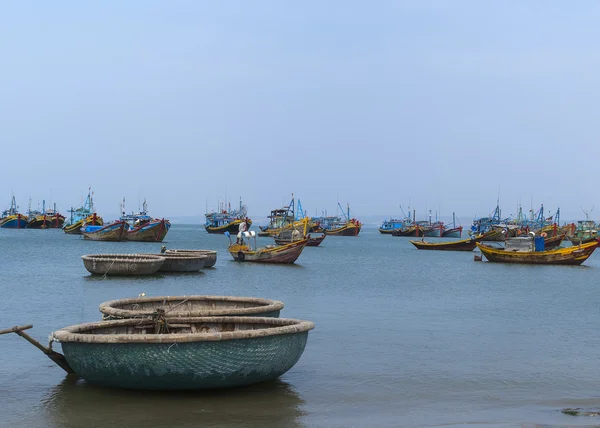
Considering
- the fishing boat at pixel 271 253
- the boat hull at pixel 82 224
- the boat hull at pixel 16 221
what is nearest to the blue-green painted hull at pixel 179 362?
the fishing boat at pixel 271 253

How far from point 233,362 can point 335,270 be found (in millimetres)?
33078

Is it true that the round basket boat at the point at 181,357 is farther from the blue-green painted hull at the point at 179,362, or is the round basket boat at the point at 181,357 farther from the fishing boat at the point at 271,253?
the fishing boat at the point at 271,253

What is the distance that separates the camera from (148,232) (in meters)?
73.1

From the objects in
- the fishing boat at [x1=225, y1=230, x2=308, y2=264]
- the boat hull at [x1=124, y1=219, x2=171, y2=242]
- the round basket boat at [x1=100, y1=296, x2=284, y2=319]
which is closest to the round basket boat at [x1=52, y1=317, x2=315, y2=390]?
the round basket boat at [x1=100, y1=296, x2=284, y2=319]

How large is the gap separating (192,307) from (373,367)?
3.89 metres

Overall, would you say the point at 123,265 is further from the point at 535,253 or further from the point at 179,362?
the point at 535,253

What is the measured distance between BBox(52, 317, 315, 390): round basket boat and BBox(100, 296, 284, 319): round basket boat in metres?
1.92

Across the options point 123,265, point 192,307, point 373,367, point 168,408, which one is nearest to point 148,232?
point 123,265

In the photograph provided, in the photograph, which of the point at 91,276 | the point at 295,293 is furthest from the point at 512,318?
the point at 91,276

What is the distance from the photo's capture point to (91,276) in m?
32.4

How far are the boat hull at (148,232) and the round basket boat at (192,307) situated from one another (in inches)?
2325

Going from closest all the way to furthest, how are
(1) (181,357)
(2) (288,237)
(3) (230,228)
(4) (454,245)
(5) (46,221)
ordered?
(1) (181,357), (2) (288,237), (4) (454,245), (3) (230,228), (5) (46,221)

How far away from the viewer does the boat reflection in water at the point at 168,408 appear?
9141 mm

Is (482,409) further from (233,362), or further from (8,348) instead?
(8,348)
